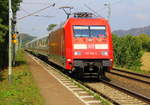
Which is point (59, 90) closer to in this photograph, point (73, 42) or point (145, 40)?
point (73, 42)

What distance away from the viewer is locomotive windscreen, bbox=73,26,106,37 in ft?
57.1

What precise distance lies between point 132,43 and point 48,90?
30.4 metres

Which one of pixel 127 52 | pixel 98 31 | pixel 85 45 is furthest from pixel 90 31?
pixel 127 52

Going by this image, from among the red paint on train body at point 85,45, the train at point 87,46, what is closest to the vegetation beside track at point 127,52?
the train at point 87,46

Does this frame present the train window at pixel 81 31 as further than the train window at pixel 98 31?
No

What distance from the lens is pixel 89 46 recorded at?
17125 mm

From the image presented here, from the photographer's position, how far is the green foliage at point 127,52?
4222 centimetres

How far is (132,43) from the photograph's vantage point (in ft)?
142

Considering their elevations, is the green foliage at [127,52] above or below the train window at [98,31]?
below

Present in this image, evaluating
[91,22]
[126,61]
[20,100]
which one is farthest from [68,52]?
[126,61]

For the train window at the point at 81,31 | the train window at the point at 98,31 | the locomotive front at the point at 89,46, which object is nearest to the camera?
the locomotive front at the point at 89,46

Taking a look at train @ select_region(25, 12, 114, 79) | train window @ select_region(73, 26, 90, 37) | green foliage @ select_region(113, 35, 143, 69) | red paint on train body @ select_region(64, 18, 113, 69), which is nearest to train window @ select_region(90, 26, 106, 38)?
train @ select_region(25, 12, 114, 79)

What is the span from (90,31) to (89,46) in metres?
0.88

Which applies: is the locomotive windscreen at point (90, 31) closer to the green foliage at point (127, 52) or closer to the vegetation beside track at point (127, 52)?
the vegetation beside track at point (127, 52)
